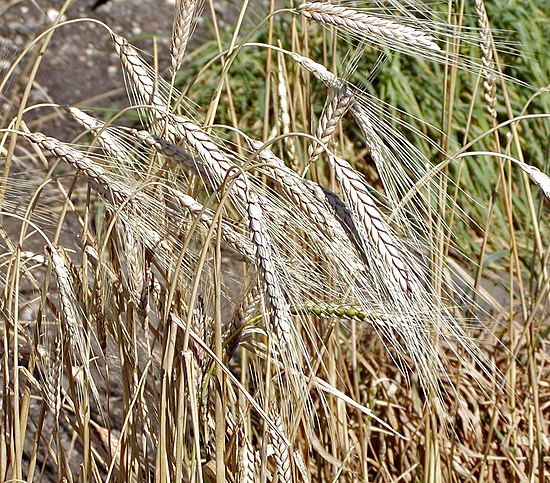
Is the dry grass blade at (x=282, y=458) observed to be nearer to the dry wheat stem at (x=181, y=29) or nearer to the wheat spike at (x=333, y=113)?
the wheat spike at (x=333, y=113)

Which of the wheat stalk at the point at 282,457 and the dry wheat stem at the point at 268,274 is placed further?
the wheat stalk at the point at 282,457

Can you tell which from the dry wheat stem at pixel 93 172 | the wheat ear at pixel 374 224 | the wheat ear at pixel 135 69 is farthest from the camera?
the wheat ear at pixel 135 69

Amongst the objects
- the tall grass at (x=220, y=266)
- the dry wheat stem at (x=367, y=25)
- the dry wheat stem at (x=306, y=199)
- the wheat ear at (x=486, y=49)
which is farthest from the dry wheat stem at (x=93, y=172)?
the wheat ear at (x=486, y=49)

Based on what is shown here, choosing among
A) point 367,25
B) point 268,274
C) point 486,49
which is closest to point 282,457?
point 268,274

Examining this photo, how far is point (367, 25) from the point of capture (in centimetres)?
83

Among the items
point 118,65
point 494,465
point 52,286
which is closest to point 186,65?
point 118,65

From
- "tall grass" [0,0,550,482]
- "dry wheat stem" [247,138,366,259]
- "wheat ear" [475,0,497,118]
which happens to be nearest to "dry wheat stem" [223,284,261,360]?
"tall grass" [0,0,550,482]

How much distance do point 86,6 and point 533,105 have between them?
1.73m

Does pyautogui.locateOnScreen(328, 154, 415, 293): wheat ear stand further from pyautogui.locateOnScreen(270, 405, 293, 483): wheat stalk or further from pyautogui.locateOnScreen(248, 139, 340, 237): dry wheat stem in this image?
pyautogui.locateOnScreen(270, 405, 293, 483): wheat stalk

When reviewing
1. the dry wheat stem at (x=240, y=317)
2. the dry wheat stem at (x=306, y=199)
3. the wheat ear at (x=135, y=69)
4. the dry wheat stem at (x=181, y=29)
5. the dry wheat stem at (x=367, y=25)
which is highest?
the dry wheat stem at (x=367, y=25)

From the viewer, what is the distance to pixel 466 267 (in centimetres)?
250

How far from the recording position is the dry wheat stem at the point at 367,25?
2.68 feet

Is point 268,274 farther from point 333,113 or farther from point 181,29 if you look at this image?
point 181,29

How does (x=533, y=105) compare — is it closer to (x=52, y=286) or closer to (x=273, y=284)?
(x=52, y=286)
